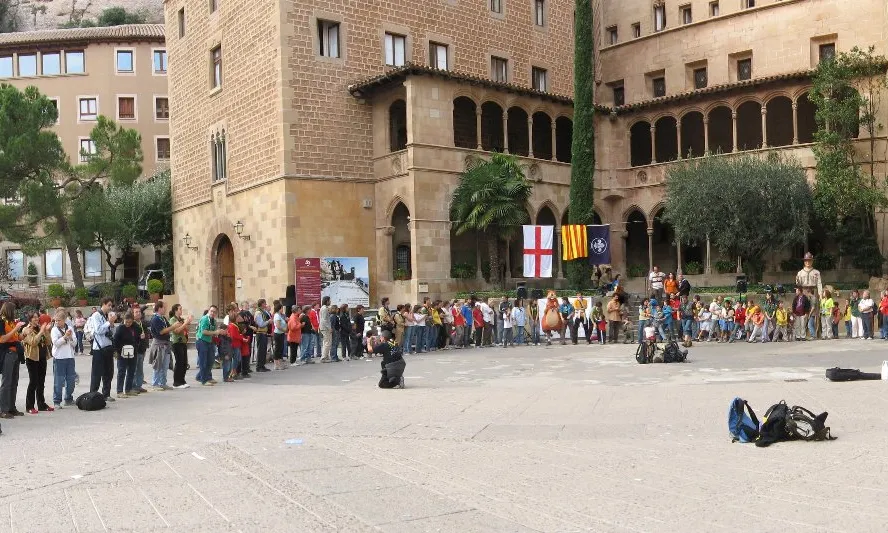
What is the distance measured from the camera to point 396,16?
3309 centimetres

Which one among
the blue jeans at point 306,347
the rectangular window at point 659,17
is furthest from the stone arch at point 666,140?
the blue jeans at point 306,347

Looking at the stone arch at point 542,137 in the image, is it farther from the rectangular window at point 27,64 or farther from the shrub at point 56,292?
the rectangular window at point 27,64

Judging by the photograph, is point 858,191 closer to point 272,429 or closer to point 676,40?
point 676,40

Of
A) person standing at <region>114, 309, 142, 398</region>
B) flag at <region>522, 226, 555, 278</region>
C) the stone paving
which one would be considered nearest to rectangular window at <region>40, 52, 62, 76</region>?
flag at <region>522, 226, 555, 278</region>

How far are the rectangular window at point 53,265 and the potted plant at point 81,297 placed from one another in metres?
15.3

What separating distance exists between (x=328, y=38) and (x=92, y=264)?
93.4ft

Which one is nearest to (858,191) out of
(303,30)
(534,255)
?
(534,255)

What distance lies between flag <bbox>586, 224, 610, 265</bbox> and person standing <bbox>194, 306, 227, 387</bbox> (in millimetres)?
17468

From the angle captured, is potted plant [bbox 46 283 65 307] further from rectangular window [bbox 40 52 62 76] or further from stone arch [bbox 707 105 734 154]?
stone arch [bbox 707 105 734 154]

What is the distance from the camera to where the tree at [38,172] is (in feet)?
125

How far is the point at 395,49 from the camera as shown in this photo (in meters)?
33.3

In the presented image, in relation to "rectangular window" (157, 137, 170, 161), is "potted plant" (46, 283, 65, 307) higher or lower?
lower

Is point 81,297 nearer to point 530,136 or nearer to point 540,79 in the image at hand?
point 530,136

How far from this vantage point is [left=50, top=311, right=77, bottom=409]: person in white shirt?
1412 cm
